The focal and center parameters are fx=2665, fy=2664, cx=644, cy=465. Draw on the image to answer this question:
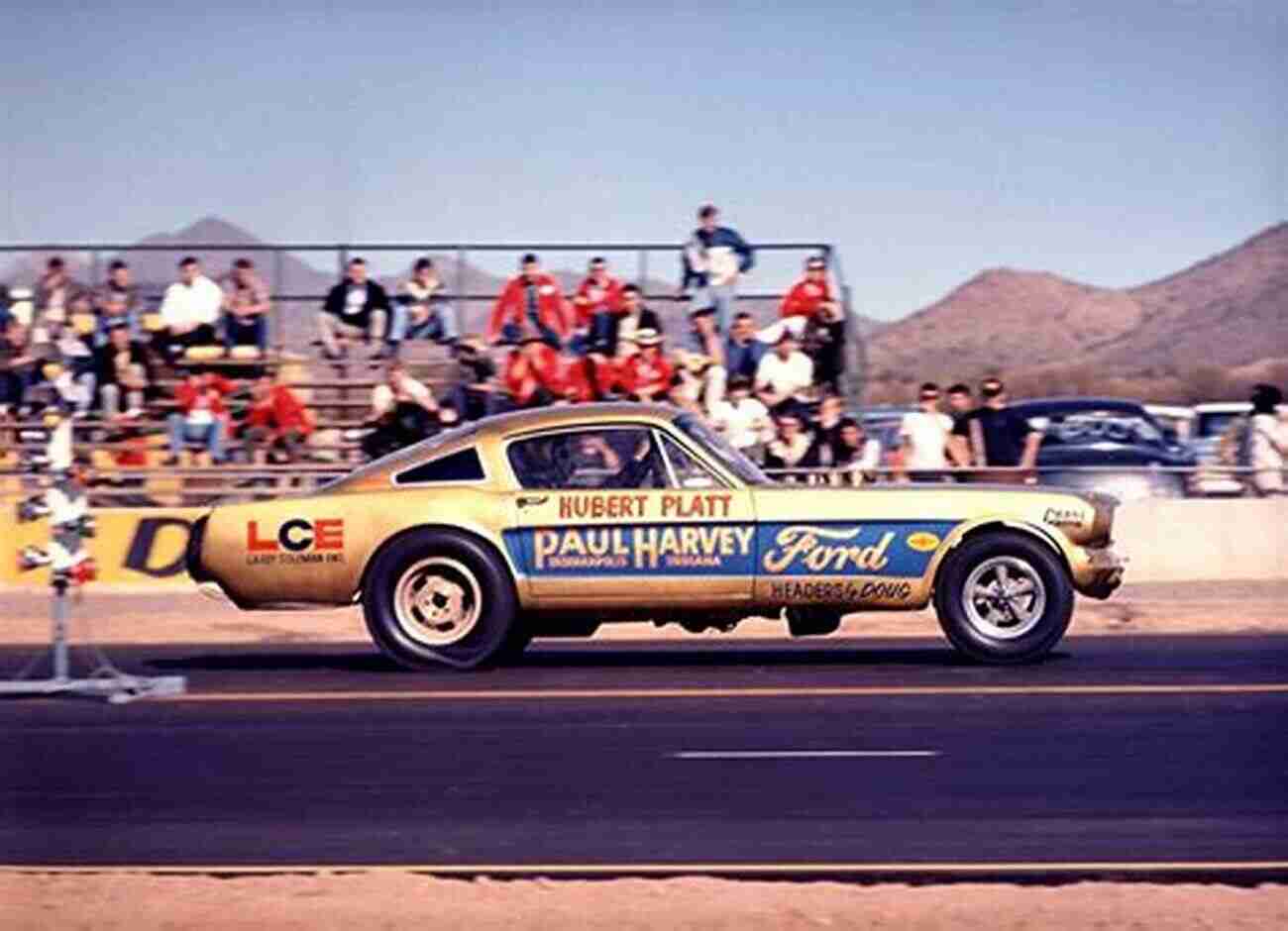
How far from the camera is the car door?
15.5 m

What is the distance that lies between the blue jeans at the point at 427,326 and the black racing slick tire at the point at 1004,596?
10.4 metres

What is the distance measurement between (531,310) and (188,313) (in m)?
3.57

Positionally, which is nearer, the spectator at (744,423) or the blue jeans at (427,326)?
the spectator at (744,423)

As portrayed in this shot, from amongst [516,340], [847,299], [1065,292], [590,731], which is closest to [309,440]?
[516,340]

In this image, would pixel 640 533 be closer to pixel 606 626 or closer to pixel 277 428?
pixel 606 626

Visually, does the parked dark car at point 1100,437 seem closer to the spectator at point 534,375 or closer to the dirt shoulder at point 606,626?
the dirt shoulder at point 606,626

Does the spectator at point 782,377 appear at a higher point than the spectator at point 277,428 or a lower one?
higher

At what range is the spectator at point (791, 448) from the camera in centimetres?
2220

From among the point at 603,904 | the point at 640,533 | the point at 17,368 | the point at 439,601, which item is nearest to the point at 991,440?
the point at 640,533

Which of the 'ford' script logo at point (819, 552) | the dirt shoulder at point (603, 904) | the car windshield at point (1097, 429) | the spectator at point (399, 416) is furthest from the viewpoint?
the car windshield at point (1097, 429)

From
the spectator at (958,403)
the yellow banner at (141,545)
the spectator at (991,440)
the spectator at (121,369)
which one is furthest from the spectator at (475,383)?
the spectator at (991,440)

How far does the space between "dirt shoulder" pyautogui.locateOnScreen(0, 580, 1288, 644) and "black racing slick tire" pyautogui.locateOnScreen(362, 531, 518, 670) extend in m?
3.29

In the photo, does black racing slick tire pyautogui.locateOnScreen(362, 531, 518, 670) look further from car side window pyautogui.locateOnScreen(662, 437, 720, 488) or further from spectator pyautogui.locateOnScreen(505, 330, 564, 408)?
spectator pyautogui.locateOnScreen(505, 330, 564, 408)

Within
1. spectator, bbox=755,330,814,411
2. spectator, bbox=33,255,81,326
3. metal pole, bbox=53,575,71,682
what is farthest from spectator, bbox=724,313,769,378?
metal pole, bbox=53,575,71,682
